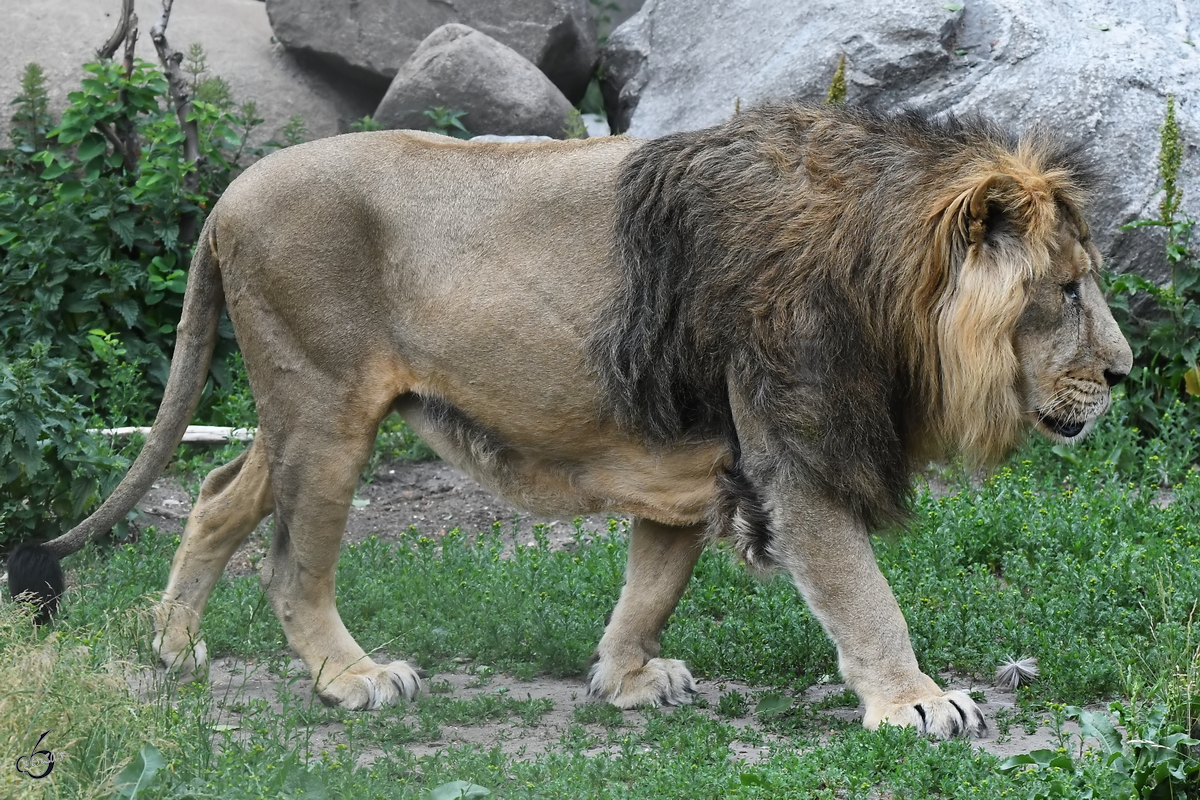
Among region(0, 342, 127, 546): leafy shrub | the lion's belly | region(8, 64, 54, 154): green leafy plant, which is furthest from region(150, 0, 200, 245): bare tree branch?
the lion's belly

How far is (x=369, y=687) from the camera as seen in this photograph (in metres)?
4.70

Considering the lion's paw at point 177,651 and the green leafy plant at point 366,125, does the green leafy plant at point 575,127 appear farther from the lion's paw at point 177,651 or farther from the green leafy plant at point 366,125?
the lion's paw at point 177,651

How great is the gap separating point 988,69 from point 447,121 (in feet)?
10.7

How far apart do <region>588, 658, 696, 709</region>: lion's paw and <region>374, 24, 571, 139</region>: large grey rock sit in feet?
16.5

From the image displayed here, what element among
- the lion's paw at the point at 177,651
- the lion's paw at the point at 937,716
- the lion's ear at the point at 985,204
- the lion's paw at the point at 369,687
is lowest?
the lion's paw at the point at 177,651

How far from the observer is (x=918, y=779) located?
3.62 meters

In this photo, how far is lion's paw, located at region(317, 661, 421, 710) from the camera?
15.4 feet

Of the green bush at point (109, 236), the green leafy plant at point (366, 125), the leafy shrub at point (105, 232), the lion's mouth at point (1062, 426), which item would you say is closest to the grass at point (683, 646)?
the lion's mouth at point (1062, 426)

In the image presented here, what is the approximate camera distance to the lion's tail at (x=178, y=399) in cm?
493

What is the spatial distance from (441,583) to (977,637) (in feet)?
7.13

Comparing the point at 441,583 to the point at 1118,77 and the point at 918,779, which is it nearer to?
the point at 918,779

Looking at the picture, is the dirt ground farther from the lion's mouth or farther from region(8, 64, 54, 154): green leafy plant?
region(8, 64, 54, 154): green leafy plant

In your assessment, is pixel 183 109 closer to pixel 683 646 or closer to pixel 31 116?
pixel 31 116

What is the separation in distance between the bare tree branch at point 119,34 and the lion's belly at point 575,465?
4.55 m
